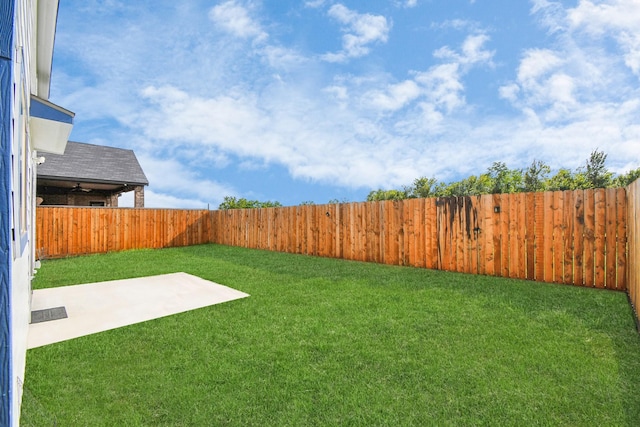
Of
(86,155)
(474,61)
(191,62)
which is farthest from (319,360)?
(86,155)

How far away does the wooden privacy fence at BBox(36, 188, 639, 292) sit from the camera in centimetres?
479

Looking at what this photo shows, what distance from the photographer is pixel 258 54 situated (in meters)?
11.2

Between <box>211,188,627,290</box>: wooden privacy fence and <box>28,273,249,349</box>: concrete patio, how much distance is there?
3837 millimetres

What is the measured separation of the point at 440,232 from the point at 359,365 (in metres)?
4.65

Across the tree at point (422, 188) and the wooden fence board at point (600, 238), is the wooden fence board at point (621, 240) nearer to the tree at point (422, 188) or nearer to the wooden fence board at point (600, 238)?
the wooden fence board at point (600, 238)

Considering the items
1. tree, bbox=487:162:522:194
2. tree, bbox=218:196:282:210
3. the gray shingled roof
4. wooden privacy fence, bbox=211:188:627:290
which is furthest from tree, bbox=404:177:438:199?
the gray shingled roof

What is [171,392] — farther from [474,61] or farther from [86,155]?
[86,155]

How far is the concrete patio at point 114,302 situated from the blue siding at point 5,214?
244cm

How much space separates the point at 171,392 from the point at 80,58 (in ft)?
35.7

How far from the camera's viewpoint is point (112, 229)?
10.7 meters

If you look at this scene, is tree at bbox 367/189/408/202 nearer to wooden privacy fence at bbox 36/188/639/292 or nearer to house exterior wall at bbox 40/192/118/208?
wooden privacy fence at bbox 36/188/639/292

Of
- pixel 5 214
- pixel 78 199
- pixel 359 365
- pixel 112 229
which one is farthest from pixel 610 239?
pixel 78 199

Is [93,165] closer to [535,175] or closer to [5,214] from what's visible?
[5,214]

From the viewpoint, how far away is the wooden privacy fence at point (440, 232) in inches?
188
